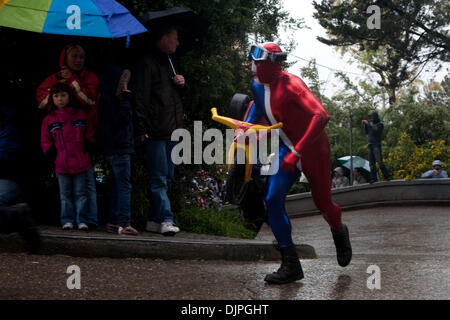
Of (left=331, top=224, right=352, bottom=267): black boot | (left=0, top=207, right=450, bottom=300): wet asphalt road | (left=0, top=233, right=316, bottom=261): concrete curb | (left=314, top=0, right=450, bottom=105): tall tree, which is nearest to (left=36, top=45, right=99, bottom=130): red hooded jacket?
(left=0, top=233, right=316, bottom=261): concrete curb

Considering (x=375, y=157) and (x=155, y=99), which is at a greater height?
(x=155, y=99)

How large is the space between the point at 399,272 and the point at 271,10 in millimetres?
10432

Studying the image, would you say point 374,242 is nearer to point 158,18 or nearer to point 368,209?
point 158,18

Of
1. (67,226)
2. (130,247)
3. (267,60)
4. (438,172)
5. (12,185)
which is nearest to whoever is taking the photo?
(12,185)

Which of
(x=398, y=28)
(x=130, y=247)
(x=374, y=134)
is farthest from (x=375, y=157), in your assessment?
(x=130, y=247)

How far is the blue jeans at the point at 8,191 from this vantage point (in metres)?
4.76

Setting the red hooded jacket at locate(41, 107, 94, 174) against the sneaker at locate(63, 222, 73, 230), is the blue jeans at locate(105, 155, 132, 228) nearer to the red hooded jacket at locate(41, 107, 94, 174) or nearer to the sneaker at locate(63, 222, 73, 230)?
the red hooded jacket at locate(41, 107, 94, 174)

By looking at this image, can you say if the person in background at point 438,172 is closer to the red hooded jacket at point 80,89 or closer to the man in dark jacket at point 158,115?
the man in dark jacket at point 158,115

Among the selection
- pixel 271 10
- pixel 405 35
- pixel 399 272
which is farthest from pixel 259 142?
pixel 405 35

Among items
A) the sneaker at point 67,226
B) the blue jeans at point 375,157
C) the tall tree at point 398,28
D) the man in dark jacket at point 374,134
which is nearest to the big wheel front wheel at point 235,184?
the sneaker at point 67,226

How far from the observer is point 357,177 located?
21.5m

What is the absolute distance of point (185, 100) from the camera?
8609 millimetres

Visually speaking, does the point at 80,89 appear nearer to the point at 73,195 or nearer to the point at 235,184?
the point at 73,195

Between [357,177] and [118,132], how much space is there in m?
15.8
